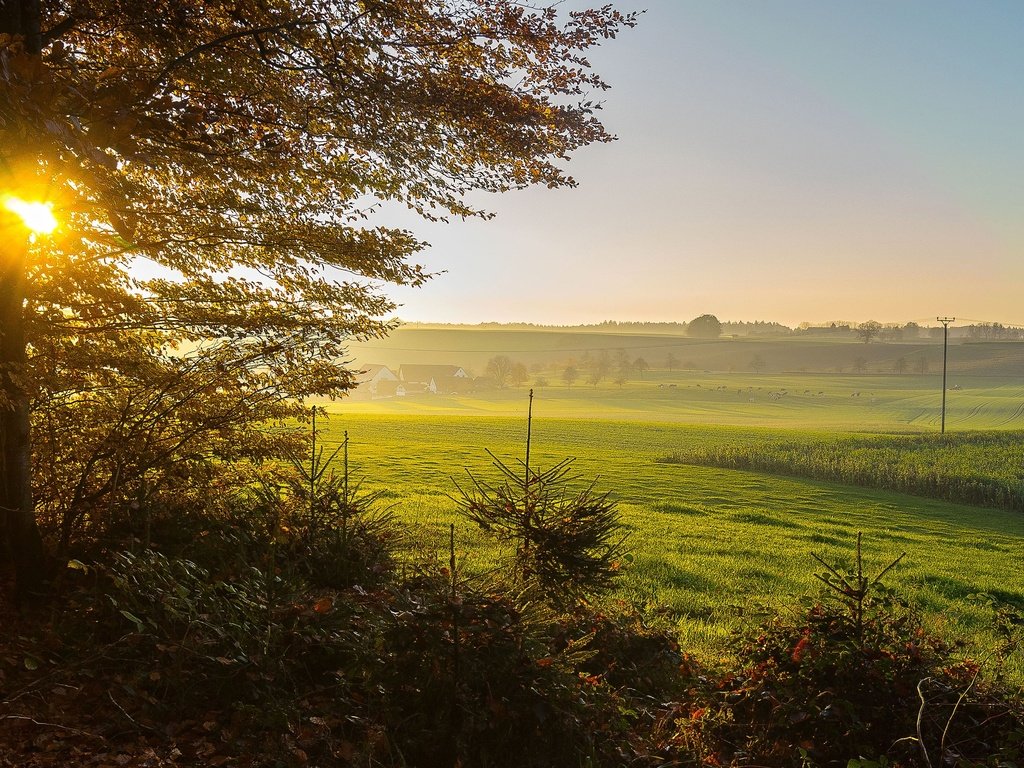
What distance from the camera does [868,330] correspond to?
15788cm

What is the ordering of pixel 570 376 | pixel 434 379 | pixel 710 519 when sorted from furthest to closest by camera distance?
1. pixel 570 376
2. pixel 434 379
3. pixel 710 519

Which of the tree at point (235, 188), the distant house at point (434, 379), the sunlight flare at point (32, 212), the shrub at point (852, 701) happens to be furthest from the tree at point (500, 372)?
the shrub at point (852, 701)

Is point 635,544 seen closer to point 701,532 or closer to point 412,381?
point 701,532

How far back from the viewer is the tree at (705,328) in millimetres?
191775

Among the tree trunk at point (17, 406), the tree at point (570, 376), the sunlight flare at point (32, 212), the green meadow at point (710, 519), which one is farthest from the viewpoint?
the tree at point (570, 376)

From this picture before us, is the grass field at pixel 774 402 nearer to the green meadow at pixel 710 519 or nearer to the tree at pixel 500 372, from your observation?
the tree at pixel 500 372

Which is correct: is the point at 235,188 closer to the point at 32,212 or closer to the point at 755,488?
the point at 32,212

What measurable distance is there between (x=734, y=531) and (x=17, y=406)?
16.0 metres

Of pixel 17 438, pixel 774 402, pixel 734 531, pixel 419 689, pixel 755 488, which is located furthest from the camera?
pixel 774 402

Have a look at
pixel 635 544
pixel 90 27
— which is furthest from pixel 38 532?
pixel 635 544

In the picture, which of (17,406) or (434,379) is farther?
(434,379)

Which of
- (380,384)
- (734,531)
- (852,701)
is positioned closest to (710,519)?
(734,531)

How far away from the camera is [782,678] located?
479cm

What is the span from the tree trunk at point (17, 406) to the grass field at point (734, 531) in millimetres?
5182
